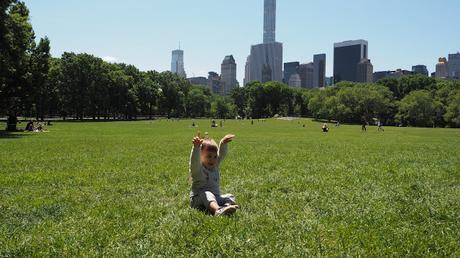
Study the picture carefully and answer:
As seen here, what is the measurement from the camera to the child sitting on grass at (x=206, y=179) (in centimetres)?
867

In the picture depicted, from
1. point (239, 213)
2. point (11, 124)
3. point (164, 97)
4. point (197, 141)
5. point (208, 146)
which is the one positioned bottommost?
point (239, 213)

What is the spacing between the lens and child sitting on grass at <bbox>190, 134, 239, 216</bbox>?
867 cm

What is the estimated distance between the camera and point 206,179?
913 cm

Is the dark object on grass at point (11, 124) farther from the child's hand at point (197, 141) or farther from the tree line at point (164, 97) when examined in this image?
the child's hand at point (197, 141)

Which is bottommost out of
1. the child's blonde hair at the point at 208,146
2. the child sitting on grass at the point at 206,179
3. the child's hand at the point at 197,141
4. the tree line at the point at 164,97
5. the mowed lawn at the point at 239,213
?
the mowed lawn at the point at 239,213

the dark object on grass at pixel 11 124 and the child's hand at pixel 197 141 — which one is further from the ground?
the child's hand at pixel 197 141

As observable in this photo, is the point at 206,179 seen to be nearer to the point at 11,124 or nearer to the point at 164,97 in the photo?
the point at 11,124

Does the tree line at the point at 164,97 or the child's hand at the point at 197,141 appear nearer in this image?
the child's hand at the point at 197,141

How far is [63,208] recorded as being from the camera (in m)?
8.94

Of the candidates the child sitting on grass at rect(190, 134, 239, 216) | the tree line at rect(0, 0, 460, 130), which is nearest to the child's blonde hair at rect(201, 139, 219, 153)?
the child sitting on grass at rect(190, 134, 239, 216)

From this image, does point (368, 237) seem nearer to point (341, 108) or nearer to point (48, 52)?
point (48, 52)

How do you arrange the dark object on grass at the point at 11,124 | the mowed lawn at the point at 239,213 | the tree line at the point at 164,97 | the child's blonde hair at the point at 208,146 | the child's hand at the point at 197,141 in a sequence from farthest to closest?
1. the tree line at the point at 164,97
2. the dark object on grass at the point at 11,124
3. the child's blonde hair at the point at 208,146
4. the child's hand at the point at 197,141
5. the mowed lawn at the point at 239,213

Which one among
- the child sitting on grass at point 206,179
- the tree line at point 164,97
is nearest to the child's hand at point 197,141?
the child sitting on grass at point 206,179

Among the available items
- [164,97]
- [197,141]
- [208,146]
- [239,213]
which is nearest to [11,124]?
[208,146]
